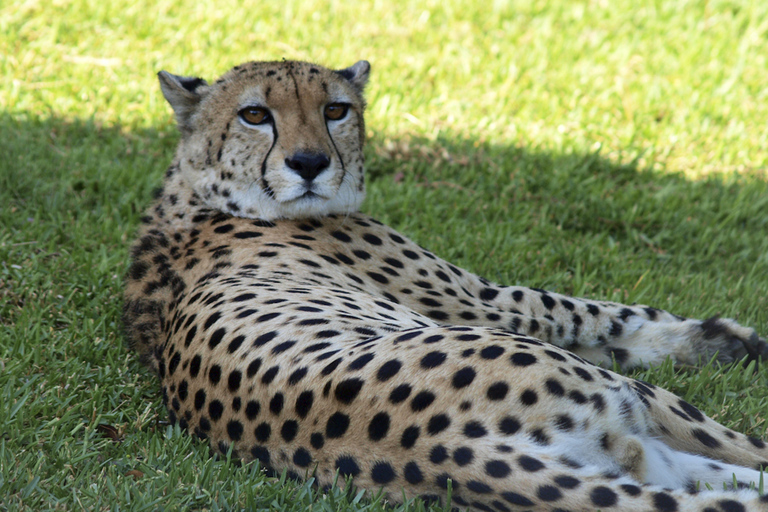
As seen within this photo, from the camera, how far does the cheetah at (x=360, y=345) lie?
188 cm

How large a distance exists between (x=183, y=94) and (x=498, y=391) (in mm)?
2011

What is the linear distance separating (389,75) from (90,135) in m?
2.25

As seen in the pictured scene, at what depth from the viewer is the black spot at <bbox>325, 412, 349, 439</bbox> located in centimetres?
199

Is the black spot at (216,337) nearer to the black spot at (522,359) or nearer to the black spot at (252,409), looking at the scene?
the black spot at (252,409)

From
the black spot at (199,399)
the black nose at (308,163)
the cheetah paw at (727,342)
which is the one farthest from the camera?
the cheetah paw at (727,342)

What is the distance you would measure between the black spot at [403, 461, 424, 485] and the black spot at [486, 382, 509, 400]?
240mm

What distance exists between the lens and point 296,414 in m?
2.08

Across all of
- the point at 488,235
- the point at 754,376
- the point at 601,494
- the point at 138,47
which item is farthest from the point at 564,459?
the point at 138,47

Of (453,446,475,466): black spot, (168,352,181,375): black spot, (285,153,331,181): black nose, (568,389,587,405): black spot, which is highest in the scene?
(285,153,331,181): black nose

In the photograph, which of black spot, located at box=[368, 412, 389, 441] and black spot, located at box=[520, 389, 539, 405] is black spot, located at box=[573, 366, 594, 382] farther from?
→ black spot, located at box=[368, 412, 389, 441]

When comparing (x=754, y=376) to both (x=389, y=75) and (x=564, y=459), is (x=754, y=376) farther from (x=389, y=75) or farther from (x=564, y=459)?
(x=389, y=75)

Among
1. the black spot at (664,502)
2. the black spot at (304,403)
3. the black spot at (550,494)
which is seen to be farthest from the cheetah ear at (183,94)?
the black spot at (664,502)

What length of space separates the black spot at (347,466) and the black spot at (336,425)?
6cm

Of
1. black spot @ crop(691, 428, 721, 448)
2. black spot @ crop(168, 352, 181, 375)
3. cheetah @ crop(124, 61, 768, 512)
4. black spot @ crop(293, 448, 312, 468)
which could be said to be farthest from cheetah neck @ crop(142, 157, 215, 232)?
black spot @ crop(691, 428, 721, 448)
